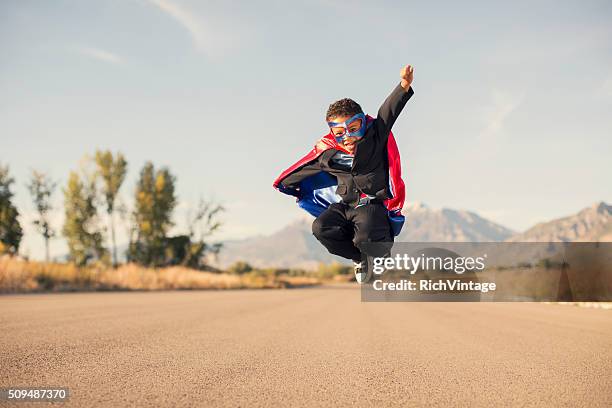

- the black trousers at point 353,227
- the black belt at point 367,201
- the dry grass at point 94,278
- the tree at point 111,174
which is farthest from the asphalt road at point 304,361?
the tree at point 111,174

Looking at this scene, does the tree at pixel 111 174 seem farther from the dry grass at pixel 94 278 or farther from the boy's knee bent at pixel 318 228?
the boy's knee bent at pixel 318 228

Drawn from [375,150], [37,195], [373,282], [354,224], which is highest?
[37,195]

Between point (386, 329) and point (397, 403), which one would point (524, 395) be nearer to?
point (397, 403)

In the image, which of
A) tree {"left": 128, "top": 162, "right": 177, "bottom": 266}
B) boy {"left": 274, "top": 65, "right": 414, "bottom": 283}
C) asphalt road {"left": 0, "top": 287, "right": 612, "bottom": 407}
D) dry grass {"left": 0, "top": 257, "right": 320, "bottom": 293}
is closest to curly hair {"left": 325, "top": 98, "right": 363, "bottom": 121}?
boy {"left": 274, "top": 65, "right": 414, "bottom": 283}

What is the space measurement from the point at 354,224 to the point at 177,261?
50008 mm

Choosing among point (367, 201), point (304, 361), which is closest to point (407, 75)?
point (367, 201)

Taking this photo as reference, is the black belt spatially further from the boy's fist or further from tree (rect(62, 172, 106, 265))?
tree (rect(62, 172, 106, 265))

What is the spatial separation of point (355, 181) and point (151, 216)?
50031 mm

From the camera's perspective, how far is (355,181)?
4383 millimetres

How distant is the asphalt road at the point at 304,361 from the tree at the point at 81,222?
41.4 meters

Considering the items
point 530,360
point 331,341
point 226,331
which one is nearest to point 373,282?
point 530,360

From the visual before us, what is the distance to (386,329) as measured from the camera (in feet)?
36.2

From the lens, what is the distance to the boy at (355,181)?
414cm

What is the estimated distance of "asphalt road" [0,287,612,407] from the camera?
496 centimetres
